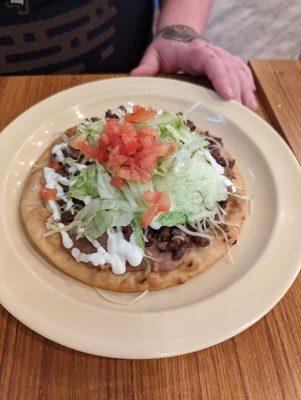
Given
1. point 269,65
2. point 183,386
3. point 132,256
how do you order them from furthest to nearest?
1. point 269,65
2. point 132,256
3. point 183,386

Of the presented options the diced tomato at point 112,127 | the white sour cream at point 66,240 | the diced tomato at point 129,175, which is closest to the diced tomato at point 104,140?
the diced tomato at point 112,127

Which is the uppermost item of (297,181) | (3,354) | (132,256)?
(297,181)

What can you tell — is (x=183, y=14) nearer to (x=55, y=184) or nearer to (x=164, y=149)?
(x=164, y=149)

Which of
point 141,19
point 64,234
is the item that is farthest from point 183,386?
point 141,19

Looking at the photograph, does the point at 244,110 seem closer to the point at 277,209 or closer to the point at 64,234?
the point at 277,209

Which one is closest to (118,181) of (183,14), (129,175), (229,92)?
(129,175)

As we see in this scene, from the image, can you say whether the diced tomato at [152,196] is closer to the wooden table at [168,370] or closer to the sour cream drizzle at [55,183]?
the sour cream drizzle at [55,183]
